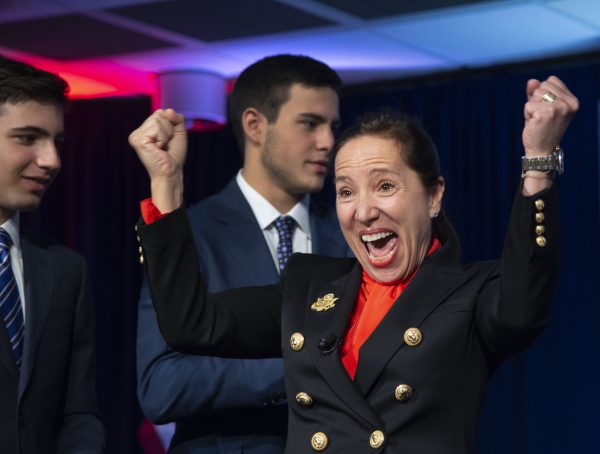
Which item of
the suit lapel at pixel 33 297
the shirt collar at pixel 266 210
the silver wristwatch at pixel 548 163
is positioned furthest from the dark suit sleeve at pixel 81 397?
the silver wristwatch at pixel 548 163

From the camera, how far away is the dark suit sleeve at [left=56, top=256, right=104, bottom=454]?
101 inches

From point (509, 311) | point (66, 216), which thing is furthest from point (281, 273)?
point (66, 216)

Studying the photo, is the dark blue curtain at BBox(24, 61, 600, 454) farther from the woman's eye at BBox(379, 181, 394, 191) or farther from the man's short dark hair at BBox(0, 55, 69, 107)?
the woman's eye at BBox(379, 181, 394, 191)

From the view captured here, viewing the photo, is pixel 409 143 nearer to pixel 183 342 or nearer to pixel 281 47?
pixel 183 342

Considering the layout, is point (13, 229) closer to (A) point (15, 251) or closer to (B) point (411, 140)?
(A) point (15, 251)

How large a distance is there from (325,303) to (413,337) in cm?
22

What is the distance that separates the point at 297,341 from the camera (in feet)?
6.13

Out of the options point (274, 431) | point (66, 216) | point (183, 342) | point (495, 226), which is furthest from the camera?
point (66, 216)

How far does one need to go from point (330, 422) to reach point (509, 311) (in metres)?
0.35

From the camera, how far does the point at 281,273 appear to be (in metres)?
2.70

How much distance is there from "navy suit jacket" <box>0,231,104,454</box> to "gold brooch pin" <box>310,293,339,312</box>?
0.87 m

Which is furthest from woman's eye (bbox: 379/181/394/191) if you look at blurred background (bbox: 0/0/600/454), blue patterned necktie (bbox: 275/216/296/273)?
blurred background (bbox: 0/0/600/454)

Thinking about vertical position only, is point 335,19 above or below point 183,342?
above

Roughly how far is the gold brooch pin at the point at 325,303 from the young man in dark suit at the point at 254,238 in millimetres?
543
